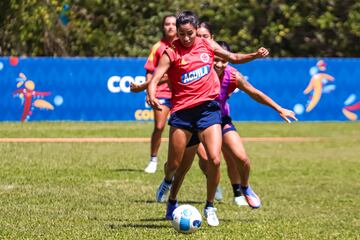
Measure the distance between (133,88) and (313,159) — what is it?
344 inches

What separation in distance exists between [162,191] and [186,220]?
2648 mm

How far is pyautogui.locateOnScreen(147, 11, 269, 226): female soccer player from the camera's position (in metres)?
9.62

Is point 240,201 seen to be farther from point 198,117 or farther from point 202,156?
point 198,117

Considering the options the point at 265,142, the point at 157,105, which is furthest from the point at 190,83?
the point at 265,142

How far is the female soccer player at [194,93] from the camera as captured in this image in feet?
31.6

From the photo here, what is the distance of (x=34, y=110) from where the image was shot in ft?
85.8

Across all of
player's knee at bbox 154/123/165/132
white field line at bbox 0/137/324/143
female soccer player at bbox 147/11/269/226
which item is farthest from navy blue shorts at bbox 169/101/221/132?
white field line at bbox 0/137/324/143

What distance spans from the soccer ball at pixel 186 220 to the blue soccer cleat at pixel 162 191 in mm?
2428

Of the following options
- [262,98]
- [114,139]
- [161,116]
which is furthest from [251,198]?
[114,139]

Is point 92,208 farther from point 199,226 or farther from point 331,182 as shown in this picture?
point 331,182

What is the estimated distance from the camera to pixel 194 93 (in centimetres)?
977

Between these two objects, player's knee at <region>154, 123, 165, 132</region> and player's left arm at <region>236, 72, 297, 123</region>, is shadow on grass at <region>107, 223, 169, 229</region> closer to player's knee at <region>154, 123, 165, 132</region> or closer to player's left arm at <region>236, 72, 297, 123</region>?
player's left arm at <region>236, 72, 297, 123</region>

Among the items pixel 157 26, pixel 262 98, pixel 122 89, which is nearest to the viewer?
pixel 262 98

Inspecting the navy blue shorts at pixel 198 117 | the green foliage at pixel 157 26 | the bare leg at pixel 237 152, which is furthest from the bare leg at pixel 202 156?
the green foliage at pixel 157 26
